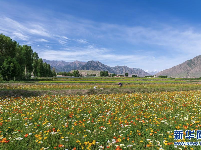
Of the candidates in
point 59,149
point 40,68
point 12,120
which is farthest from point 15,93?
point 40,68

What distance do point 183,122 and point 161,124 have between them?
1.28 metres

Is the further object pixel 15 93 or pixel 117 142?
pixel 15 93

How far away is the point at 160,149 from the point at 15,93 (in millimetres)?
18910

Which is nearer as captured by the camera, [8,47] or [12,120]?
[12,120]

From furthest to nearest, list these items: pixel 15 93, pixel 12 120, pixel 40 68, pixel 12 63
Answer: pixel 40 68
pixel 12 63
pixel 15 93
pixel 12 120

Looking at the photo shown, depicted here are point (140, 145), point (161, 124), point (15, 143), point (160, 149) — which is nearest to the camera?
point (160, 149)

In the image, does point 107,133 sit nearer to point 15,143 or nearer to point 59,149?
point 59,149

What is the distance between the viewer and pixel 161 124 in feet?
22.8

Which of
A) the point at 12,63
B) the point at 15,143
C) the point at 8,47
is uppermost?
the point at 8,47

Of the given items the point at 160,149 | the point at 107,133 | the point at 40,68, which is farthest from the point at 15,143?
the point at 40,68

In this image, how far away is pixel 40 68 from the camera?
294 feet

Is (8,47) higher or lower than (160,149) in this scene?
higher

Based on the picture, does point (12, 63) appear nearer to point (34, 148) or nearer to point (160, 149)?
point (34, 148)

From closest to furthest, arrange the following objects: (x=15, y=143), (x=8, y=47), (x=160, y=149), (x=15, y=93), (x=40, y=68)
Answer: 1. (x=160, y=149)
2. (x=15, y=143)
3. (x=15, y=93)
4. (x=8, y=47)
5. (x=40, y=68)
